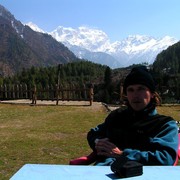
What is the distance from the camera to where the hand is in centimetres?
311

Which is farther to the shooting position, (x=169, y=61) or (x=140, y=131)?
(x=169, y=61)

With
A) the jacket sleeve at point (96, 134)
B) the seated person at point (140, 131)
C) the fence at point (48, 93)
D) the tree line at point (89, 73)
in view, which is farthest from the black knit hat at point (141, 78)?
the tree line at point (89, 73)

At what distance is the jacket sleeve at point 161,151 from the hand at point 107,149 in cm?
9

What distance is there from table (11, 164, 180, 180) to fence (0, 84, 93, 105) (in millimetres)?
18594

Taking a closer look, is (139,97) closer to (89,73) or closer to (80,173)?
(80,173)

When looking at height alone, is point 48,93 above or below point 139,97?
below

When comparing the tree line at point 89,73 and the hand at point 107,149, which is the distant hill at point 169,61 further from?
the hand at point 107,149

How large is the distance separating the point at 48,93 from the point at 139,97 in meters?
21.9

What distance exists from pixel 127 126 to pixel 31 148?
5.83 metres

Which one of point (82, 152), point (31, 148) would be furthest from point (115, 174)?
point (31, 148)

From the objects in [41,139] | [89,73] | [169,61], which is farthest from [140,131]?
[169,61]

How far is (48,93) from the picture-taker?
24859 millimetres

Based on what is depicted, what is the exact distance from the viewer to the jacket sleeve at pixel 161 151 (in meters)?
2.96

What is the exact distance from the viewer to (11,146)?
8844 mm
